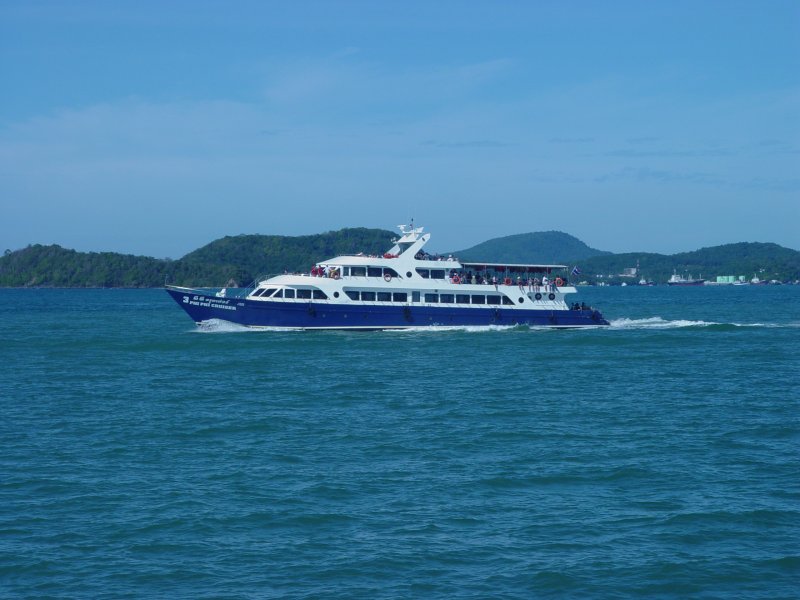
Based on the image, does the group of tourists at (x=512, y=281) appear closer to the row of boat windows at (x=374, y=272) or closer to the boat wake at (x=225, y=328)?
the row of boat windows at (x=374, y=272)

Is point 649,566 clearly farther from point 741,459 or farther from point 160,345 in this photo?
point 160,345

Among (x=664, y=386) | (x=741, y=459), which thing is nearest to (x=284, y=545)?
(x=741, y=459)

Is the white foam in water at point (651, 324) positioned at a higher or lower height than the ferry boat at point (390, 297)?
lower

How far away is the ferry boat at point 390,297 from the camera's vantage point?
58.3 m

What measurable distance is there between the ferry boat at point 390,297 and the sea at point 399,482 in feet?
51.1

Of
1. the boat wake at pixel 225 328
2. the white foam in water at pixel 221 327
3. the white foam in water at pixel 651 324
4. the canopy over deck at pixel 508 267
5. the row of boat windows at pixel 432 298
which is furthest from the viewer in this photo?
the white foam in water at pixel 651 324

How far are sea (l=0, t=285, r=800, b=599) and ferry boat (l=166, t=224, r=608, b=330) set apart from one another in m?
15.6

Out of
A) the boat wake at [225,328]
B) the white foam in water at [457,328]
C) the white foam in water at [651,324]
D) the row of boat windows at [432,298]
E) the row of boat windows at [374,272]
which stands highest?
the row of boat windows at [374,272]

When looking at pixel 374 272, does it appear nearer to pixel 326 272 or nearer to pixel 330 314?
pixel 326 272

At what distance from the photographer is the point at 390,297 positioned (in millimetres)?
59656

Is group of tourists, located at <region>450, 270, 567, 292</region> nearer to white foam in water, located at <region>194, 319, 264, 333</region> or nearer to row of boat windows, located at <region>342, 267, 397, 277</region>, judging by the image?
row of boat windows, located at <region>342, 267, 397, 277</region>

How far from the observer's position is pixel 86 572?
1555 centimetres

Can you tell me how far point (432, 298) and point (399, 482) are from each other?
4022 cm

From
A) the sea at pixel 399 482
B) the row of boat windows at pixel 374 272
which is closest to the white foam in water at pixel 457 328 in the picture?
the row of boat windows at pixel 374 272
